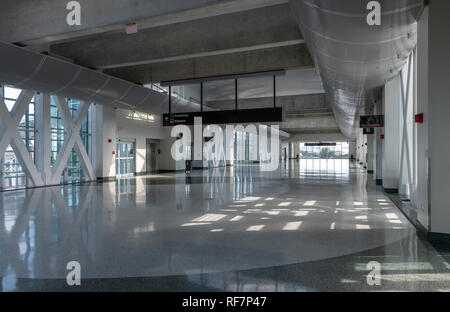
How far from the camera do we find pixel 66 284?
3.71 metres

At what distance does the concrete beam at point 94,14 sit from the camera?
627 cm

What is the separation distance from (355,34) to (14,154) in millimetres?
15001

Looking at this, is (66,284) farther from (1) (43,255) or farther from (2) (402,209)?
(2) (402,209)

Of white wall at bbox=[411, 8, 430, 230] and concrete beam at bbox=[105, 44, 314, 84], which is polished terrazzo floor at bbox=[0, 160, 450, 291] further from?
concrete beam at bbox=[105, 44, 314, 84]

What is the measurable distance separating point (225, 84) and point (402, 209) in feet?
42.8

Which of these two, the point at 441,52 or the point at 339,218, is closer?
the point at 441,52

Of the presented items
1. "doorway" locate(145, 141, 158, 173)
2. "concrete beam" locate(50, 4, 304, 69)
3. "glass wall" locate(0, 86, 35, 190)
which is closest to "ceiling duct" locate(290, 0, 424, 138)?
"concrete beam" locate(50, 4, 304, 69)

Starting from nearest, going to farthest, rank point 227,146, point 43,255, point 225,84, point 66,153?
1. point 43,255
2. point 66,153
3. point 225,84
4. point 227,146

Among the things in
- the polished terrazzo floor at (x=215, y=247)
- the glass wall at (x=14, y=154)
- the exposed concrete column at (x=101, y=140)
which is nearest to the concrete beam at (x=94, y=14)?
the polished terrazzo floor at (x=215, y=247)

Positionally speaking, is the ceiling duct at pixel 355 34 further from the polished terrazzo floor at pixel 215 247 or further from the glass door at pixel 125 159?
the glass door at pixel 125 159

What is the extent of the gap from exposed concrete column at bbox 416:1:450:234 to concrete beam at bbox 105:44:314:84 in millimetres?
5808
